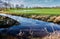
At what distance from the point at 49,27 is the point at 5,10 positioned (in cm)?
133

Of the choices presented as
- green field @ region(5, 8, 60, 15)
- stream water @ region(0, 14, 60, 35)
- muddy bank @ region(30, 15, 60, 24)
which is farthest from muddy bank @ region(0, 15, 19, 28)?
muddy bank @ region(30, 15, 60, 24)

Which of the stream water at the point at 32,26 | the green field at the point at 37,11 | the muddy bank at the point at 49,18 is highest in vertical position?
the green field at the point at 37,11

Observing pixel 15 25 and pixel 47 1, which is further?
pixel 47 1

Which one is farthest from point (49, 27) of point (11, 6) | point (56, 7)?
point (11, 6)

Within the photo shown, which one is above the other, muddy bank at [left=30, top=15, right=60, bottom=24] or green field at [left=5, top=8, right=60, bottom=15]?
green field at [left=5, top=8, right=60, bottom=15]

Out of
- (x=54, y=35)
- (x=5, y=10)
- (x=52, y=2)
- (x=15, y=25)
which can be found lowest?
(x=54, y=35)

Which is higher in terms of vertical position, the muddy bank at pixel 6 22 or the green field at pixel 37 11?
the green field at pixel 37 11

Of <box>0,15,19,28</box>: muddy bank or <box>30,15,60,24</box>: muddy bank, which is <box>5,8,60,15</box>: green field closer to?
<box>30,15,60,24</box>: muddy bank

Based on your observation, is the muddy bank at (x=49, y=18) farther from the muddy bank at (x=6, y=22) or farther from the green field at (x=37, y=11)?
the muddy bank at (x=6, y=22)

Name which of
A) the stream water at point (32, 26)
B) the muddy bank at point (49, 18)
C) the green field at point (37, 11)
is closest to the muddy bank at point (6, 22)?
the stream water at point (32, 26)

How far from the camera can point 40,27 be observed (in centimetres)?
331

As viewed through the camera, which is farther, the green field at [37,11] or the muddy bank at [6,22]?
the green field at [37,11]

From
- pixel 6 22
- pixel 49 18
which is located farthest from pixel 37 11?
pixel 6 22

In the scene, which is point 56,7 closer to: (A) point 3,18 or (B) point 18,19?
(B) point 18,19
